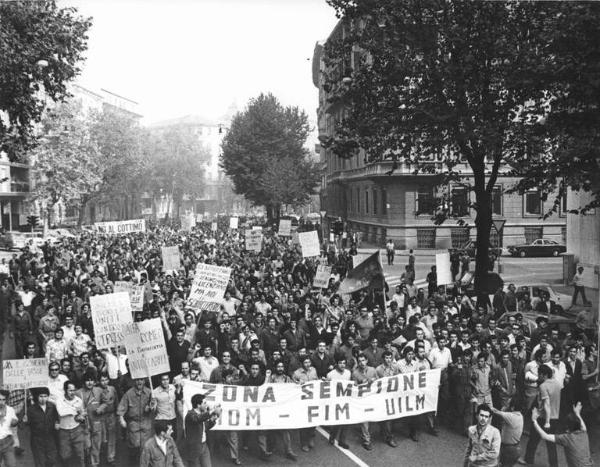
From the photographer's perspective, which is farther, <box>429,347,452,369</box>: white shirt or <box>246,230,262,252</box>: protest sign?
<box>246,230,262,252</box>: protest sign

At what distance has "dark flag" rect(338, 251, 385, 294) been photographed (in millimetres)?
16781

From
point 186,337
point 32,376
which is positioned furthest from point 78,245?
point 32,376

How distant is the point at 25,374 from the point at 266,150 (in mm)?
57692

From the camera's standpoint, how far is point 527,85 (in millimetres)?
17438

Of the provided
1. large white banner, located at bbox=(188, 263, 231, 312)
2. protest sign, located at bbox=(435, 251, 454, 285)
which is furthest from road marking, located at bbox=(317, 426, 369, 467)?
protest sign, located at bbox=(435, 251, 454, 285)

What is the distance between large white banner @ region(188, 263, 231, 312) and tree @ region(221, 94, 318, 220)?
50.2m

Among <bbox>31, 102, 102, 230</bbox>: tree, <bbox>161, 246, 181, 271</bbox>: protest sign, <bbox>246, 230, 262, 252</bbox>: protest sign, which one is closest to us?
<bbox>161, 246, 181, 271</bbox>: protest sign

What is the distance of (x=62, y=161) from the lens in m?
56.0

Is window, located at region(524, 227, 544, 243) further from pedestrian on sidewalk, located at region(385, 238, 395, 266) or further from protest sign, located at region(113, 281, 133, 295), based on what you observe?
protest sign, located at region(113, 281, 133, 295)

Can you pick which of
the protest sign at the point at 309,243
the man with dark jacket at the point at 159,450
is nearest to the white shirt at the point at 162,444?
the man with dark jacket at the point at 159,450

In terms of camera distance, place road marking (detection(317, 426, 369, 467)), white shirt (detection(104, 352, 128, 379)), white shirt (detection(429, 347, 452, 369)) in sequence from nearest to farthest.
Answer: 1. road marking (detection(317, 426, 369, 467))
2. white shirt (detection(429, 347, 452, 369))
3. white shirt (detection(104, 352, 128, 379))

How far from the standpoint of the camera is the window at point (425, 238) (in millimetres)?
45219

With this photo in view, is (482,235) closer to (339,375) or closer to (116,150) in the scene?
(339,375)

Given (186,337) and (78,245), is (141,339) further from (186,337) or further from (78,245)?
(78,245)
